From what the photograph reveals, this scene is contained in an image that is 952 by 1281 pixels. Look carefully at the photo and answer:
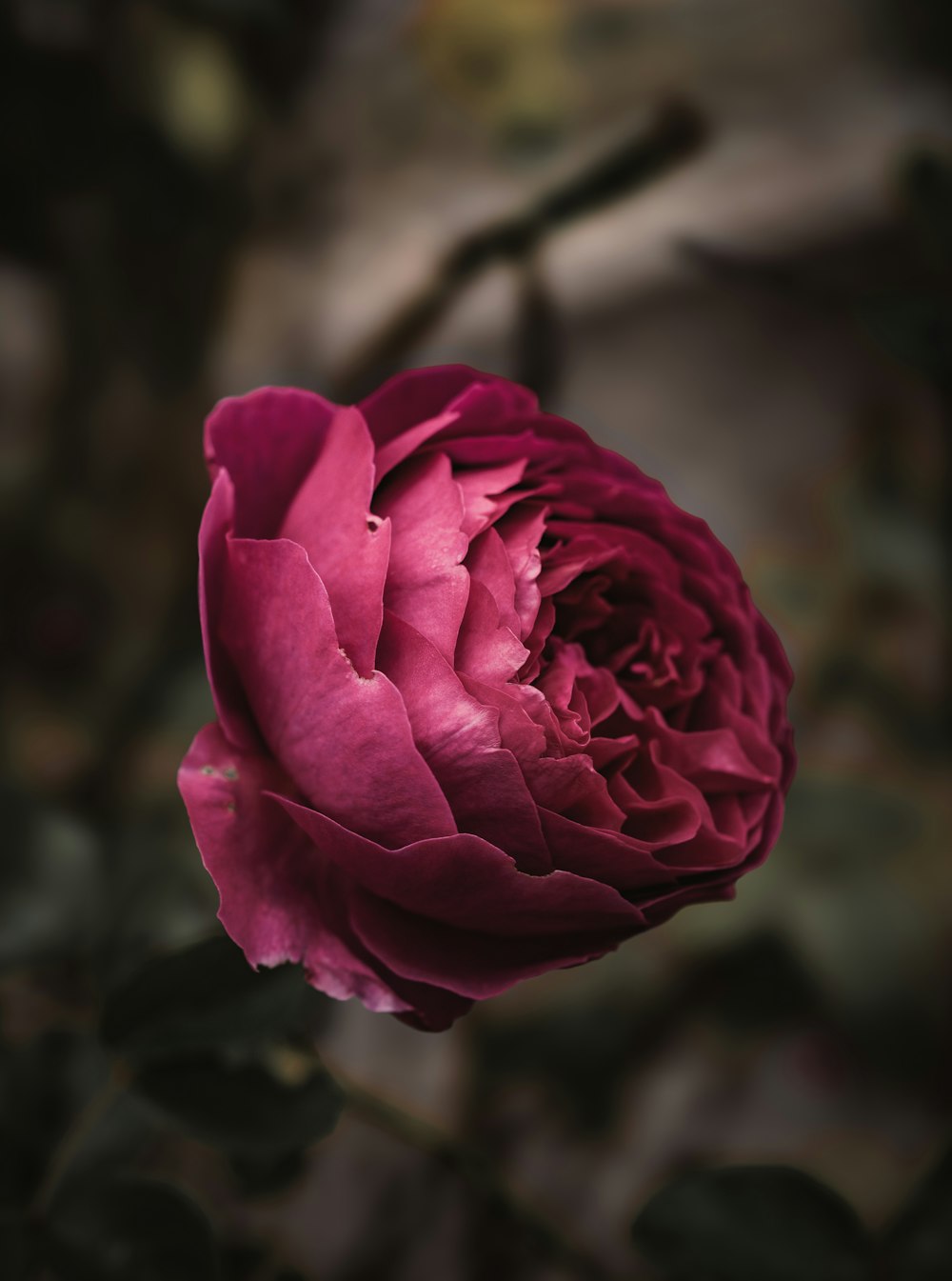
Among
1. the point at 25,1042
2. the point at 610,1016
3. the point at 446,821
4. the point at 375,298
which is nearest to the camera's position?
the point at 446,821

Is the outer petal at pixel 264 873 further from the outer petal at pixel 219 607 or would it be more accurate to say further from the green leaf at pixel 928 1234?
the green leaf at pixel 928 1234

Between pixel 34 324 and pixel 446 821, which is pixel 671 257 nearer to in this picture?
pixel 34 324

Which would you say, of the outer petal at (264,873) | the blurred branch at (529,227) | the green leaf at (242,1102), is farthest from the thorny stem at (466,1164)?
the blurred branch at (529,227)

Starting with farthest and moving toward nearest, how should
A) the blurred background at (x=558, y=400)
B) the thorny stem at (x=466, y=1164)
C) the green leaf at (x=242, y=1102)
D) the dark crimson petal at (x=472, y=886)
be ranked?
the blurred background at (x=558, y=400), the thorny stem at (x=466, y=1164), the green leaf at (x=242, y=1102), the dark crimson petal at (x=472, y=886)

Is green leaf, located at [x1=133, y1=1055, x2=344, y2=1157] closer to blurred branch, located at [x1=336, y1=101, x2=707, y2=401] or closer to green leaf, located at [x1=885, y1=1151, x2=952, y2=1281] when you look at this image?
green leaf, located at [x1=885, y1=1151, x2=952, y2=1281]

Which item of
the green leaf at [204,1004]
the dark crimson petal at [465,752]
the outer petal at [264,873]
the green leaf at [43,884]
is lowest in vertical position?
the green leaf at [43,884]

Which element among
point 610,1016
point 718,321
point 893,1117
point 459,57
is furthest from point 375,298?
point 893,1117

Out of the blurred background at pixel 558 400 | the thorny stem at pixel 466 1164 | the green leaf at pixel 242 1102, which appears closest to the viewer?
the green leaf at pixel 242 1102
